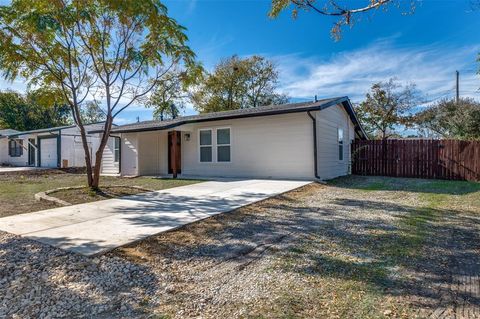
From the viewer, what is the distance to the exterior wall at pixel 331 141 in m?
11.6

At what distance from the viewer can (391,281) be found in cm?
308

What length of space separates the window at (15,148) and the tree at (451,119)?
103ft

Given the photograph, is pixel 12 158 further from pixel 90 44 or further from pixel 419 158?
pixel 419 158

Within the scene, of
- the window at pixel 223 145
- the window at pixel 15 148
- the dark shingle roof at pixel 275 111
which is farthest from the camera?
the window at pixel 15 148

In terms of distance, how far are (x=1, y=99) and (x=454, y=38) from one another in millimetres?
42538

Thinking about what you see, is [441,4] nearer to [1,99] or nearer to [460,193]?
[460,193]

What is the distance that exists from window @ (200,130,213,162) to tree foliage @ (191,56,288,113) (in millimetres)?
15648

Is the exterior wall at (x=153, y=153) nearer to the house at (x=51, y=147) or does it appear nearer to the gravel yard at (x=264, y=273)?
the house at (x=51, y=147)

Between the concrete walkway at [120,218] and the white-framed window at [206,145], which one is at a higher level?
the white-framed window at [206,145]

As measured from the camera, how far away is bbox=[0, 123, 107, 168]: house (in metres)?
22.4

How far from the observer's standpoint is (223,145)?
13.3m

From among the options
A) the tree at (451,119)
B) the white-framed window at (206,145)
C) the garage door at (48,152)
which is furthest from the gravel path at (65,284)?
the garage door at (48,152)

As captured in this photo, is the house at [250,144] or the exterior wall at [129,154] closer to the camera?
the house at [250,144]

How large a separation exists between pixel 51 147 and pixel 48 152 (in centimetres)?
57
